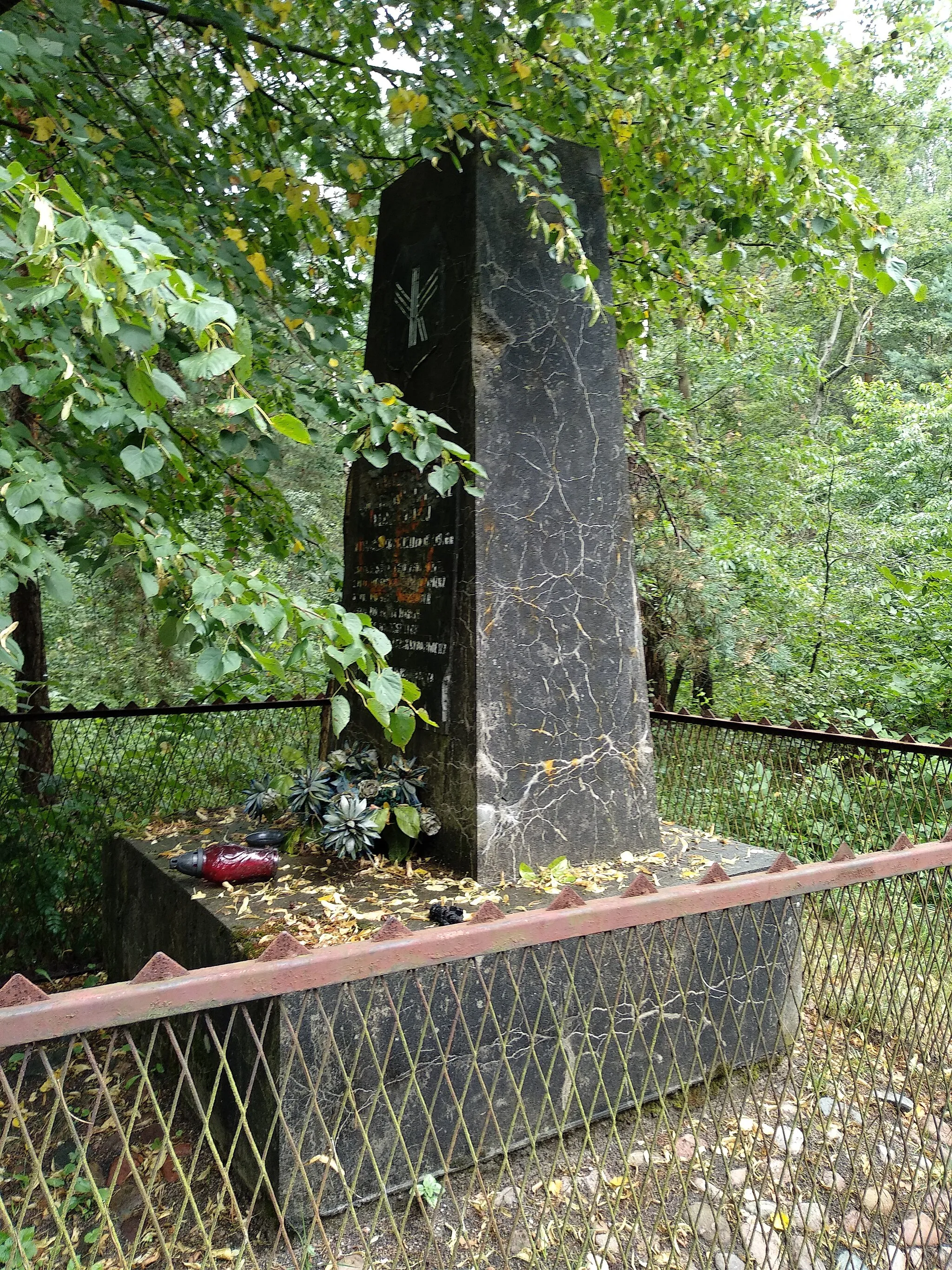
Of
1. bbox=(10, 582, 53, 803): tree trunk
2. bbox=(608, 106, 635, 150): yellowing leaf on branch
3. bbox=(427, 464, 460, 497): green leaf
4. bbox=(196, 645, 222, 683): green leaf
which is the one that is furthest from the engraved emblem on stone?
bbox=(10, 582, 53, 803): tree trunk

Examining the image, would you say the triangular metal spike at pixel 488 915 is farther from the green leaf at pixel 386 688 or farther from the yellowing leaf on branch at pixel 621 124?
the yellowing leaf on branch at pixel 621 124

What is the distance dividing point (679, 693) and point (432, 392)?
19.3 ft

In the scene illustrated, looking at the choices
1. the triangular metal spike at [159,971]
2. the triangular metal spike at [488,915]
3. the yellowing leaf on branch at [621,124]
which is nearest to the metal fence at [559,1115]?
the triangular metal spike at [488,915]

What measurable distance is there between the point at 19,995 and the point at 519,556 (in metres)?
2.51

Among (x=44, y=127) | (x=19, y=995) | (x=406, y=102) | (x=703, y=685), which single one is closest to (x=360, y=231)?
(x=406, y=102)

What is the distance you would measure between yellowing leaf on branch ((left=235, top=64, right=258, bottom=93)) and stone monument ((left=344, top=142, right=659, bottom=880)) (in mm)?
849

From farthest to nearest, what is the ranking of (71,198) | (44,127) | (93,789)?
(93,789), (44,127), (71,198)

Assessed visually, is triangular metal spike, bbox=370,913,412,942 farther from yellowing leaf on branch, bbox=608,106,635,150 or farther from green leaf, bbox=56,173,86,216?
yellowing leaf on branch, bbox=608,106,635,150

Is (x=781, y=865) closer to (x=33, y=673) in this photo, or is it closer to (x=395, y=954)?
(x=395, y=954)

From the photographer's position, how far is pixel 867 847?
16.6 ft

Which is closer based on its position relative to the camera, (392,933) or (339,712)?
(392,933)

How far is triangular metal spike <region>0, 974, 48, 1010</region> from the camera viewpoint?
130 cm

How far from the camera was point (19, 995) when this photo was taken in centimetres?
131

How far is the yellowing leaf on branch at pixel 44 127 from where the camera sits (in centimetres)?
284
